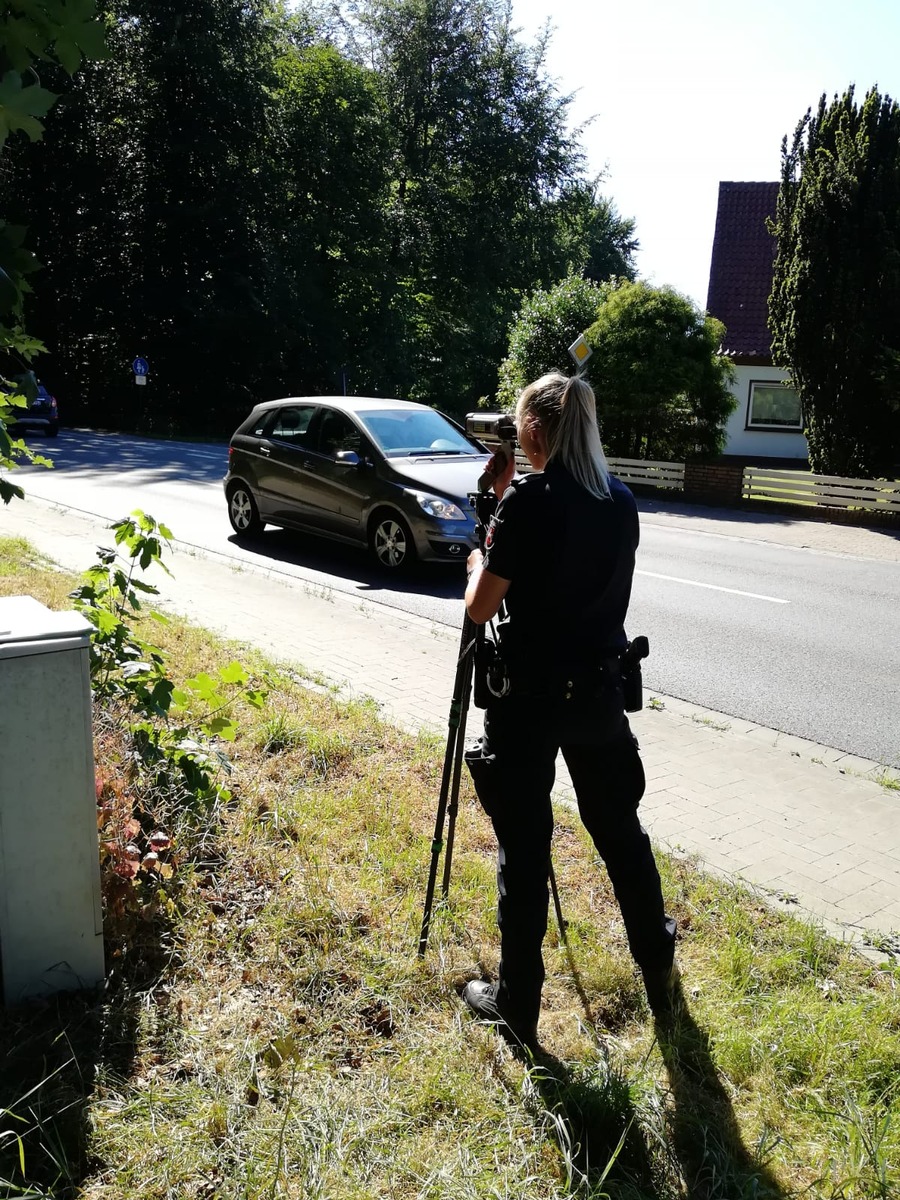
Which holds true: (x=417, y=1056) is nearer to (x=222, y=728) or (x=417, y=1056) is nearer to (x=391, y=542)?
(x=222, y=728)

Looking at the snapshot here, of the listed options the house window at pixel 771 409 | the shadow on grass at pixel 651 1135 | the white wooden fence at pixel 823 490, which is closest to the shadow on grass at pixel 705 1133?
the shadow on grass at pixel 651 1135

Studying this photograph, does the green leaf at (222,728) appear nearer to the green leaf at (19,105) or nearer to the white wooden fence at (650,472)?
the green leaf at (19,105)

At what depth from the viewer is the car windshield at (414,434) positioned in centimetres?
1118

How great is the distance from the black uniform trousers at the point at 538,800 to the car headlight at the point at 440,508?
739 centimetres

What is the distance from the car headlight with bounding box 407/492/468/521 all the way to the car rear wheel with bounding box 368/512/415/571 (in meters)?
0.30

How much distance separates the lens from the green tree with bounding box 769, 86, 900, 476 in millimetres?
16688

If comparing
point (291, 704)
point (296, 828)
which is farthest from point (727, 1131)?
point (291, 704)

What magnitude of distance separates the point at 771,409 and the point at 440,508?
22288 millimetres

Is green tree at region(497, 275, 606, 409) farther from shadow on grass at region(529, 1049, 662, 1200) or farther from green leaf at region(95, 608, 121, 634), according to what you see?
shadow on grass at region(529, 1049, 662, 1200)

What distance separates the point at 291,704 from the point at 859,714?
3.64 meters

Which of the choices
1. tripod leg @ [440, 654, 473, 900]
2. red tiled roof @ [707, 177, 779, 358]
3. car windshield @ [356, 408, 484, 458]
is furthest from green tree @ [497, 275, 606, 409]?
tripod leg @ [440, 654, 473, 900]

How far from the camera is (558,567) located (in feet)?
9.20

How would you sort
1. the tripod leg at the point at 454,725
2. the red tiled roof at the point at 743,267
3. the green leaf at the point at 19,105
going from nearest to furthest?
the green leaf at the point at 19,105, the tripod leg at the point at 454,725, the red tiled roof at the point at 743,267

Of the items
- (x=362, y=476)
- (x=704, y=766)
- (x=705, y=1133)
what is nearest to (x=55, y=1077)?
(x=705, y=1133)
